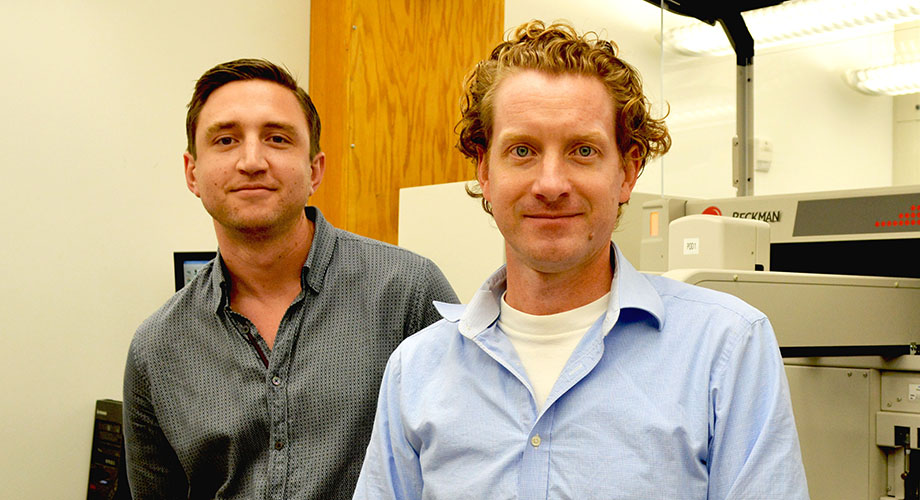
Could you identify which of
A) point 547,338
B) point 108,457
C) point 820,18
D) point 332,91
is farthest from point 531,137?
point 820,18

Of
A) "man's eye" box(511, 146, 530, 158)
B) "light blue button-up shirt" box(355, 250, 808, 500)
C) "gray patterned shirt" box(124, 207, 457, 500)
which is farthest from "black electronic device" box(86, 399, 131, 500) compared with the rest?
"man's eye" box(511, 146, 530, 158)

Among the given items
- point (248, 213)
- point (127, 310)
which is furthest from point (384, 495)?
point (127, 310)

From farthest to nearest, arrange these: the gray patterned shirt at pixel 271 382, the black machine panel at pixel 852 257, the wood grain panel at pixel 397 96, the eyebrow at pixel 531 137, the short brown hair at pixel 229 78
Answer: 1. the wood grain panel at pixel 397 96
2. the black machine panel at pixel 852 257
3. the short brown hair at pixel 229 78
4. the gray patterned shirt at pixel 271 382
5. the eyebrow at pixel 531 137

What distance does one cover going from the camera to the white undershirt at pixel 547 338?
1052 millimetres

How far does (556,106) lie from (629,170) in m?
0.17

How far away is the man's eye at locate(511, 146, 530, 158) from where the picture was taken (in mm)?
1065

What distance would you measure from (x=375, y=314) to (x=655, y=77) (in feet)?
12.3

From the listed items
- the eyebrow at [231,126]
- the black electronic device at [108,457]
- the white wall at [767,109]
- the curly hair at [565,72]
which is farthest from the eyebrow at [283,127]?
the white wall at [767,109]

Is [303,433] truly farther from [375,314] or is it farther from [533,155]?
[533,155]

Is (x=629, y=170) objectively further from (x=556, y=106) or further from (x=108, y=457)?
(x=108, y=457)

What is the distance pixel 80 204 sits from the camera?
2.75 meters

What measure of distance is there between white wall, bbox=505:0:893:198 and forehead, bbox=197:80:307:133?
2859 millimetres

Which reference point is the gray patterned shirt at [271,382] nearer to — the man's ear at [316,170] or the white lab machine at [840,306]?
the man's ear at [316,170]

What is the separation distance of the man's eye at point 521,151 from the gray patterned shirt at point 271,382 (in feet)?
1.80
